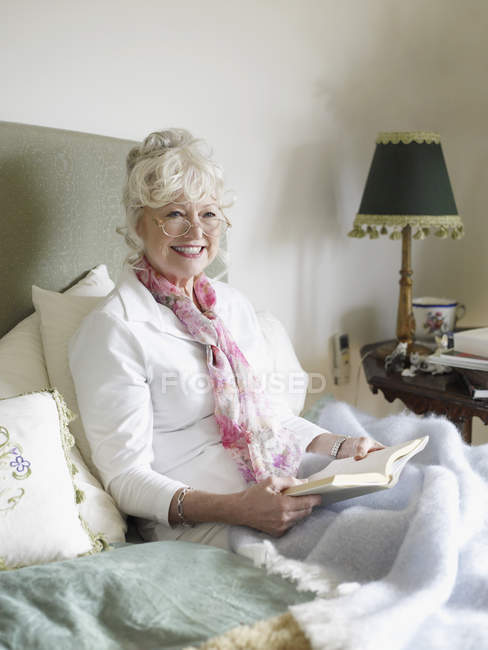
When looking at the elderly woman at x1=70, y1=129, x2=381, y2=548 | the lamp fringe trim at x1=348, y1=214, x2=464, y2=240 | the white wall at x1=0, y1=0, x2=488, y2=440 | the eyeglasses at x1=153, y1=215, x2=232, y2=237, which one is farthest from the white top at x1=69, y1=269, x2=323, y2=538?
the lamp fringe trim at x1=348, y1=214, x2=464, y2=240

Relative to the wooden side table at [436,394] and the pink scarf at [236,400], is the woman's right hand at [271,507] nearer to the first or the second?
the pink scarf at [236,400]

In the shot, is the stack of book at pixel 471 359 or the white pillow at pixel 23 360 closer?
the white pillow at pixel 23 360

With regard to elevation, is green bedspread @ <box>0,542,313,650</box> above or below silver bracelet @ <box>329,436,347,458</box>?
below

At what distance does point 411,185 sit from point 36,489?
54.5 inches

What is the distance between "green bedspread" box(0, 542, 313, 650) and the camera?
2.79ft

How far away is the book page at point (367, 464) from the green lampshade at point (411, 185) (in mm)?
930

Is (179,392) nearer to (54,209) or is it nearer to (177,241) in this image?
(177,241)

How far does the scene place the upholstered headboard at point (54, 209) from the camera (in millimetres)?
1406

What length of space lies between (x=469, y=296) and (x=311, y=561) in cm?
178

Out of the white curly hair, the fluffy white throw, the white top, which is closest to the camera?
the fluffy white throw

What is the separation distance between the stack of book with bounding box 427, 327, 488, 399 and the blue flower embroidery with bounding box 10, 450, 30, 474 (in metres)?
1.10

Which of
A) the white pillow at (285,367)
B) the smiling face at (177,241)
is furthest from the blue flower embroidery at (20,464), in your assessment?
the white pillow at (285,367)

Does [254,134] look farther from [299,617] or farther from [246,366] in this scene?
[299,617]

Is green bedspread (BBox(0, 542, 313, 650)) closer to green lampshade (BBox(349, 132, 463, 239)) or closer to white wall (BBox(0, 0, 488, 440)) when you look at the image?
white wall (BBox(0, 0, 488, 440))
